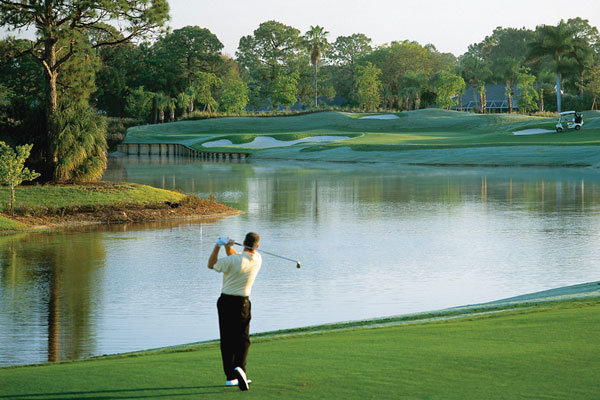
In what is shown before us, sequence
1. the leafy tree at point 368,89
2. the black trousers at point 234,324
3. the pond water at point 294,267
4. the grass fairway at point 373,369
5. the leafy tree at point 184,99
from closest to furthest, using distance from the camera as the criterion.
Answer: the grass fairway at point 373,369, the black trousers at point 234,324, the pond water at point 294,267, the leafy tree at point 184,99, the leafy tree at point 368,89

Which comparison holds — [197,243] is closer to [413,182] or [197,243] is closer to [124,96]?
[413,182]

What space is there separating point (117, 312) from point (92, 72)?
76.2 feet

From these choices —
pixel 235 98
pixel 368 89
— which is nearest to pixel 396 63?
pixel 368 89

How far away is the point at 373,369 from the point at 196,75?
124898 mm

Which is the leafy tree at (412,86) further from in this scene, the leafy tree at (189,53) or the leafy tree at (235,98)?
the leafy tree at (189,53)

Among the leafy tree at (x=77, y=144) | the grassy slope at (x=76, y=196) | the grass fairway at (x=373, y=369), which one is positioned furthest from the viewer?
the leafy tree at (x=77, y=144)

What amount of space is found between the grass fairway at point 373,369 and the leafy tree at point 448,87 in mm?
119584

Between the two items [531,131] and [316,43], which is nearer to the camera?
[531,131]

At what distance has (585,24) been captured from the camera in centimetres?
16838

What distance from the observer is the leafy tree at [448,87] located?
12850 centimetres

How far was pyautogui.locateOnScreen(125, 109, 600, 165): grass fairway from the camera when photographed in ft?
249

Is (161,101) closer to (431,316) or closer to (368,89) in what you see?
(368,89)

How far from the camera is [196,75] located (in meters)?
131

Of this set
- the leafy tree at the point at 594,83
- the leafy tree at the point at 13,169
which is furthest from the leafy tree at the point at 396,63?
the leafy tree at the point at 13,169
